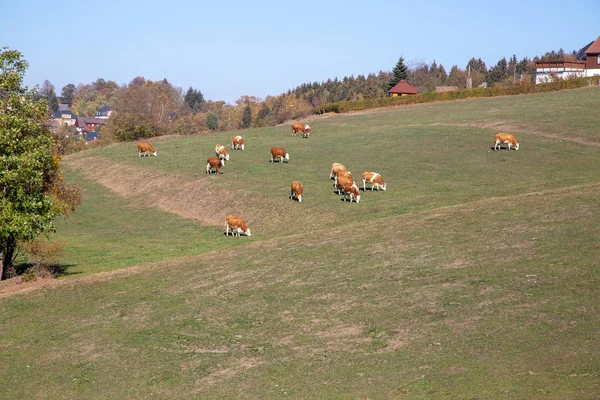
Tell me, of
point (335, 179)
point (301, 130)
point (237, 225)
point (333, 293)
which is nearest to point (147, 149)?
point (301, 130)

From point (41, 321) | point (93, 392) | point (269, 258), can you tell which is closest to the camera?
point (93, 392)

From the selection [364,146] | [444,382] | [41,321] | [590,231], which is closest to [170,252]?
[41,321]

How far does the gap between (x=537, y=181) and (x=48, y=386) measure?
30280 millimetres

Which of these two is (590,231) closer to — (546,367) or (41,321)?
(546,367)

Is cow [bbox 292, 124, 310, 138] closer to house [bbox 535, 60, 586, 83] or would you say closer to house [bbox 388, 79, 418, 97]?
house [bbox 388, 79, 418, 97]

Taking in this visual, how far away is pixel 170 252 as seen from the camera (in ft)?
115

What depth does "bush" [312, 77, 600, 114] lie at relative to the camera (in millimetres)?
87625

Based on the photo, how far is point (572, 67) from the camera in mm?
128000

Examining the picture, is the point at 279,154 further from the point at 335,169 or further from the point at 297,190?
the point at 297,190

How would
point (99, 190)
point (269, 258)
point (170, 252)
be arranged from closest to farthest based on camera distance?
point (269, 258), point (170, 252), point (99, 190)

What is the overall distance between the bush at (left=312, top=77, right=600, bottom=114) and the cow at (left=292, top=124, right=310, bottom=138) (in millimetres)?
25083

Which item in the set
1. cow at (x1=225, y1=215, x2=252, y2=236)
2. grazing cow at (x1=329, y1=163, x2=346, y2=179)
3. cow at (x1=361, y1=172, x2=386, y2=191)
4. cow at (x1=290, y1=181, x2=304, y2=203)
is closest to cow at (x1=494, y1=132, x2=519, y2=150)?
grazing cow at (x1=329, y1=163, x2=346, y2=179)

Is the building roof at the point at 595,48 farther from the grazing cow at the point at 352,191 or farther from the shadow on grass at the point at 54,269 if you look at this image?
the shadow on grass at the point at 54,269

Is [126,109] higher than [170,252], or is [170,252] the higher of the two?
[126,109]
